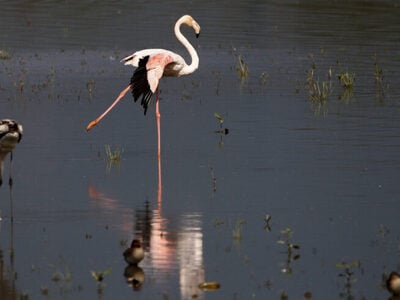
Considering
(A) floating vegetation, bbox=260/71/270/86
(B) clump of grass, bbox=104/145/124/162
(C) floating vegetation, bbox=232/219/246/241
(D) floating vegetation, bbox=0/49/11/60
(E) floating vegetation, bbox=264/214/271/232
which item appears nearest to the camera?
(C) floating vegetation, bbox=232/219/246/241

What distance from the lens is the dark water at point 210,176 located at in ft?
32.7

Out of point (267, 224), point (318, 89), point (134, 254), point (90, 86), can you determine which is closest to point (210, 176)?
point (267, 224)

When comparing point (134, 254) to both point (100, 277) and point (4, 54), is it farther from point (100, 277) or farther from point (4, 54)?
point (4, 54)

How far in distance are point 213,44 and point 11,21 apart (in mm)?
7428

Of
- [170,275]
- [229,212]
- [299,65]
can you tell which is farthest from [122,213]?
[299,65]

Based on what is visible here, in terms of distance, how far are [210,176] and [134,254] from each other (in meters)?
4.42

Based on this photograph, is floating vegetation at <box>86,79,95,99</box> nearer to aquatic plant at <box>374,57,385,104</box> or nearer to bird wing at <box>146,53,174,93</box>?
aquatic plant at <box>374,57,385,104</box>

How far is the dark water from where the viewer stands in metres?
9.97

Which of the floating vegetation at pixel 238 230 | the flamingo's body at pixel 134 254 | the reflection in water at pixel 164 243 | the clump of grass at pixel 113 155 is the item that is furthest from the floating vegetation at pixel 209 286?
the clump of grass at pixel 113 155

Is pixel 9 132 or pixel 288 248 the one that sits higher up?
pixel 9 132

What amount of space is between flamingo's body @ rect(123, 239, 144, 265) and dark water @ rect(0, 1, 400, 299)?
0.17 meters

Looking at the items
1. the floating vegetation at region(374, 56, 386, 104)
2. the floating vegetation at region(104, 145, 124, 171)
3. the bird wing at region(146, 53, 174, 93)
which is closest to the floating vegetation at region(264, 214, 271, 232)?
the floating vegetation at region(104, 145, 124, 171)

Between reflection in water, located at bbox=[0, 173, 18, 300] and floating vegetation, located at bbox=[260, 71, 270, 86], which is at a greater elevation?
floating vegetation, located at bbox=[260, 71, 270, 86]

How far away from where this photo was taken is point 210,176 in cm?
1418
